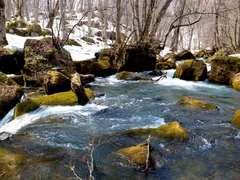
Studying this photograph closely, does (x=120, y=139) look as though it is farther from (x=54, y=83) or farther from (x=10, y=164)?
(x=54, y=83)

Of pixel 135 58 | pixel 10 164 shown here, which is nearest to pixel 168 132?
pixel 10 164

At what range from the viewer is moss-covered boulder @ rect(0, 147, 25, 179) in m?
3.69

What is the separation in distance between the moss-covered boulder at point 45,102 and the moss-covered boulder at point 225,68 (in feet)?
25.4

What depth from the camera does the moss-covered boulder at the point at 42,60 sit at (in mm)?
10797

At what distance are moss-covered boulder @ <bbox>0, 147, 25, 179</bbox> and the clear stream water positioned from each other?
0.28ft

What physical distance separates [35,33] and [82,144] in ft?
56.4

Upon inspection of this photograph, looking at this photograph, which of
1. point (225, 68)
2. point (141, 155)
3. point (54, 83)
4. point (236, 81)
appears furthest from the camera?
point (225, 68)

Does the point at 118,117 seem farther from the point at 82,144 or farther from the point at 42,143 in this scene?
the point at 42,143

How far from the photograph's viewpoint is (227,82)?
42.2 feet

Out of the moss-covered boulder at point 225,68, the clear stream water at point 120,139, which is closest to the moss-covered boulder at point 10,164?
the clear stream water at point 120,139

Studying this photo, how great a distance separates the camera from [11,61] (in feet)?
37.0

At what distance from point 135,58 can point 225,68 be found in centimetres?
507

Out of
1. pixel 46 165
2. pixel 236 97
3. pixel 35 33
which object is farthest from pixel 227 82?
pixel 35 33

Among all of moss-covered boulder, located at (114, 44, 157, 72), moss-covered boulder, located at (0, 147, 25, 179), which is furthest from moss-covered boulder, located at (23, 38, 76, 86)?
moss-covered boulder, located at (0, 147, 25, 179)
